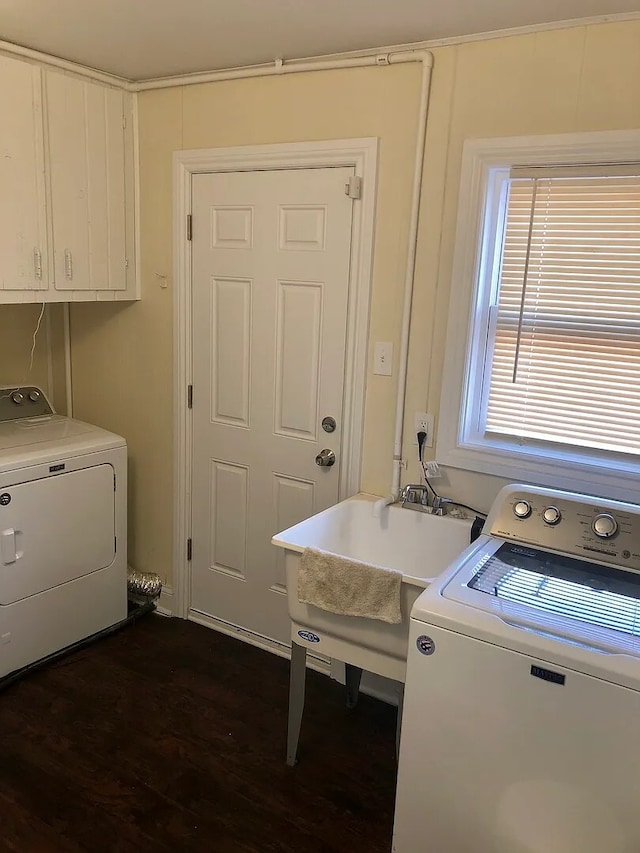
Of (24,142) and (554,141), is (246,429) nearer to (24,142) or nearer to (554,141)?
(24,142)

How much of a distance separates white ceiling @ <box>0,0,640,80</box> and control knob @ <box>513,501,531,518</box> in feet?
4.61

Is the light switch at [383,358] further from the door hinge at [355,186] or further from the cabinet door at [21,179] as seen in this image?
the cabinet door at [21,179]

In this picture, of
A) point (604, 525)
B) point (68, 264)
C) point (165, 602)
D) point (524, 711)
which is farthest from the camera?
point (165, 602)

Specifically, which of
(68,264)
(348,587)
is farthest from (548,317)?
(68,264)

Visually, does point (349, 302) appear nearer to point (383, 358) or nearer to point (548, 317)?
point (383, 358)

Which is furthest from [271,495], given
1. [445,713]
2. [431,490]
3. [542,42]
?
[542,42]

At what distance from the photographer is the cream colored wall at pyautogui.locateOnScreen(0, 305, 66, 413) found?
129 inches

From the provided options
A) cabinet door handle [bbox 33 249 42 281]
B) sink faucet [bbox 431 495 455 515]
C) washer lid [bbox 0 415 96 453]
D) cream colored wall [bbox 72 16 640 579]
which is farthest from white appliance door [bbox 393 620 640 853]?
cabinet door handle [bbox 33 249 42 281]

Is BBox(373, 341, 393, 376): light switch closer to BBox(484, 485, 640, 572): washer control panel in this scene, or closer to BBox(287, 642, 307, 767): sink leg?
BBox(484, 485, 640, 572): washer control panel

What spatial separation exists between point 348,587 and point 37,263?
1782 mm

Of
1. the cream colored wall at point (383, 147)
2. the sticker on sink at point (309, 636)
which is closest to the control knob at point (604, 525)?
the cream colored wall at point (383, 147)

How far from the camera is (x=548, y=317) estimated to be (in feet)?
7.60

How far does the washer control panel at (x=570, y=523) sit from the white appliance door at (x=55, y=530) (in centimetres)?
169

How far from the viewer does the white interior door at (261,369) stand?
2.69 m
